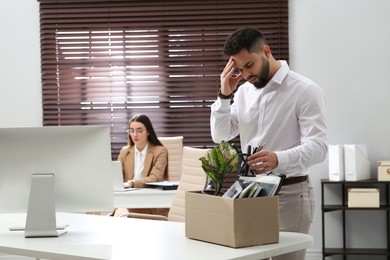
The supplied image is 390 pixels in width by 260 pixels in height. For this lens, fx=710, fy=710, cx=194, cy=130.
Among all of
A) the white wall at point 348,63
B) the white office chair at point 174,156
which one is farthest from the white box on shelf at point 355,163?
the white office chair at point 174,156

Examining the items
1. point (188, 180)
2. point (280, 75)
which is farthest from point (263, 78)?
point (188, 180)

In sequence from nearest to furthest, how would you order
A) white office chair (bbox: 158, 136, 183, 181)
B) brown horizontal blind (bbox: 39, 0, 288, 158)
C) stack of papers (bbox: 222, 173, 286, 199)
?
stack of papers (bbox: 222, 173, 286, 199) → white office chair (bbox: 158, 136, 183, 181) → brown horizontal blind (bbox: 39, 0, 288, 158)

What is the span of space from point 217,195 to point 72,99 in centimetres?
371

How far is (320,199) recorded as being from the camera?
595 cm

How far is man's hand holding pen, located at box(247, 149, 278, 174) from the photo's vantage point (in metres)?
2.58

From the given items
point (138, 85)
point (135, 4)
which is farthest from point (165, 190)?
point (135, 4)

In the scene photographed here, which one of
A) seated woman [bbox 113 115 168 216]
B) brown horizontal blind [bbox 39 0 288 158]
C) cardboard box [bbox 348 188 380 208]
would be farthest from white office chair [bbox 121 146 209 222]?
cardboard box [bbox 348 188 380 208]

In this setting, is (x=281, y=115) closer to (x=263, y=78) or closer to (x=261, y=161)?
(x=263, y=78)

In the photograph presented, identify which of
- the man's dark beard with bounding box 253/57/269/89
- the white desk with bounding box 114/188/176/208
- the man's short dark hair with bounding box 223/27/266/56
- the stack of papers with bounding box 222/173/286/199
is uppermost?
the man's short dark hair with bounding box 223/27/266/56

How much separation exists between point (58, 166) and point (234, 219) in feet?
2.96

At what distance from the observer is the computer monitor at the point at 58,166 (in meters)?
2.91

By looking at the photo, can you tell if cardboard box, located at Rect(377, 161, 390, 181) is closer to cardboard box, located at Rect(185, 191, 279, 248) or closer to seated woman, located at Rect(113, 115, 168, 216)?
seated woman, located at Rect(113, 115, 168, 216)

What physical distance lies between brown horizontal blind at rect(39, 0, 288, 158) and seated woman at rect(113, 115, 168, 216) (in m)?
0.46

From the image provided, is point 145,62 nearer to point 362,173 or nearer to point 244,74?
point 362,173
